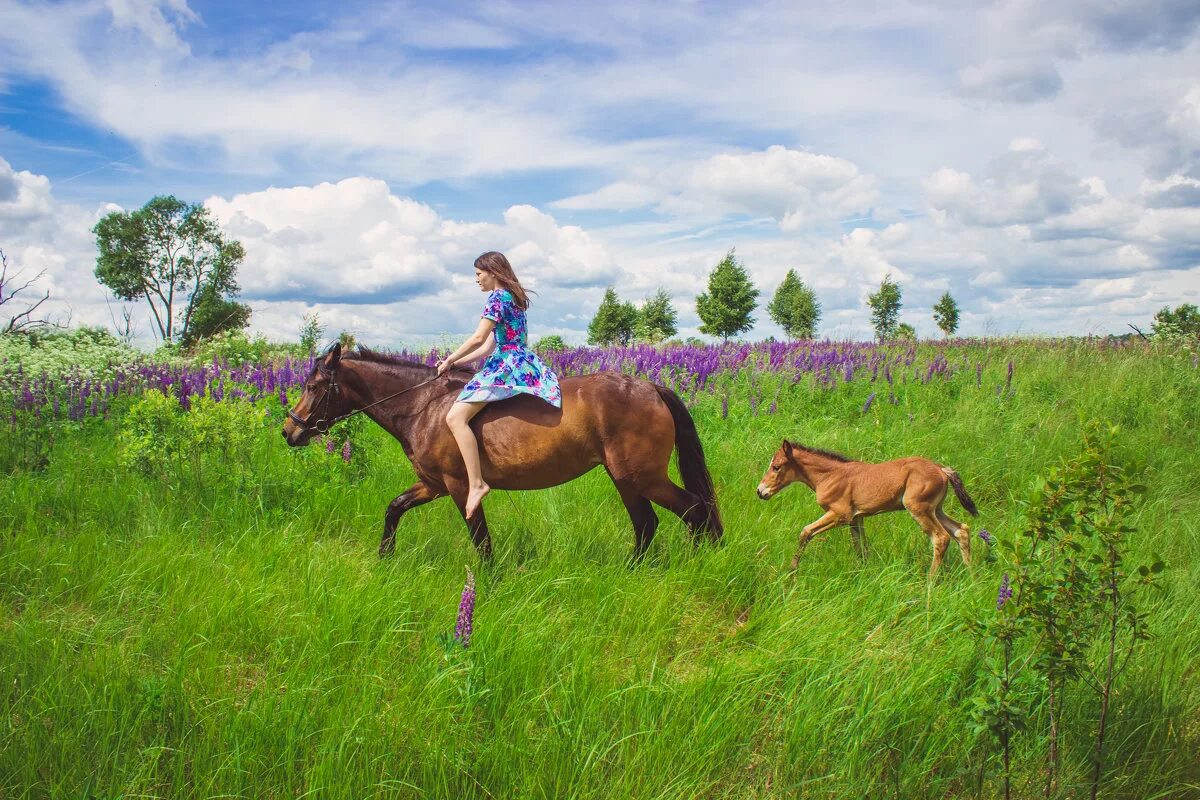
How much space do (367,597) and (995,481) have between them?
260 inches

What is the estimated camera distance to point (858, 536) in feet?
18.0

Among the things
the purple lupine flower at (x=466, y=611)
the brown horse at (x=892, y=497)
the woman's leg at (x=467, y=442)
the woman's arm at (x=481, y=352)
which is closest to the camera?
the purple lupine flower at (x=466, y=611)

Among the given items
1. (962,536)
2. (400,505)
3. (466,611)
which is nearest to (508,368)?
(400,505)

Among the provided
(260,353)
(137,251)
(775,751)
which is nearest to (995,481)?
(775,751)

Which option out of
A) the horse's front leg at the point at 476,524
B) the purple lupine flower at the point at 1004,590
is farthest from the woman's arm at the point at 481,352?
the purple lupine flower at the point at 1004,590

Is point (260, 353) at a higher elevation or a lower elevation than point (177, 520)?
higher

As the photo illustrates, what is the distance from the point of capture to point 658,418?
5.44 metres

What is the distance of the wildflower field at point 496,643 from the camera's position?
3010mm

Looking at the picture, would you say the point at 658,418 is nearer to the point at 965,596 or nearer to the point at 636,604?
the point at 636,604

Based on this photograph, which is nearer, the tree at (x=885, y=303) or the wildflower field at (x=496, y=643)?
the wildflower field at (x=496, y=643)

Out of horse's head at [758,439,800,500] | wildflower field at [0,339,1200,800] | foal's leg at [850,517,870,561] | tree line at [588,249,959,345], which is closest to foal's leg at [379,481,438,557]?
wildflower field at [0,339,1200,800]

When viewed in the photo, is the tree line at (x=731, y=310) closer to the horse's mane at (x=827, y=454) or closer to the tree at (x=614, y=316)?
the tree at (x=614, y=316)

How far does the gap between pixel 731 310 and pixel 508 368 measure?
46.5 m

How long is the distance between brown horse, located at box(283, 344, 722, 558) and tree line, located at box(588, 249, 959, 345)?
3722 centimetres
